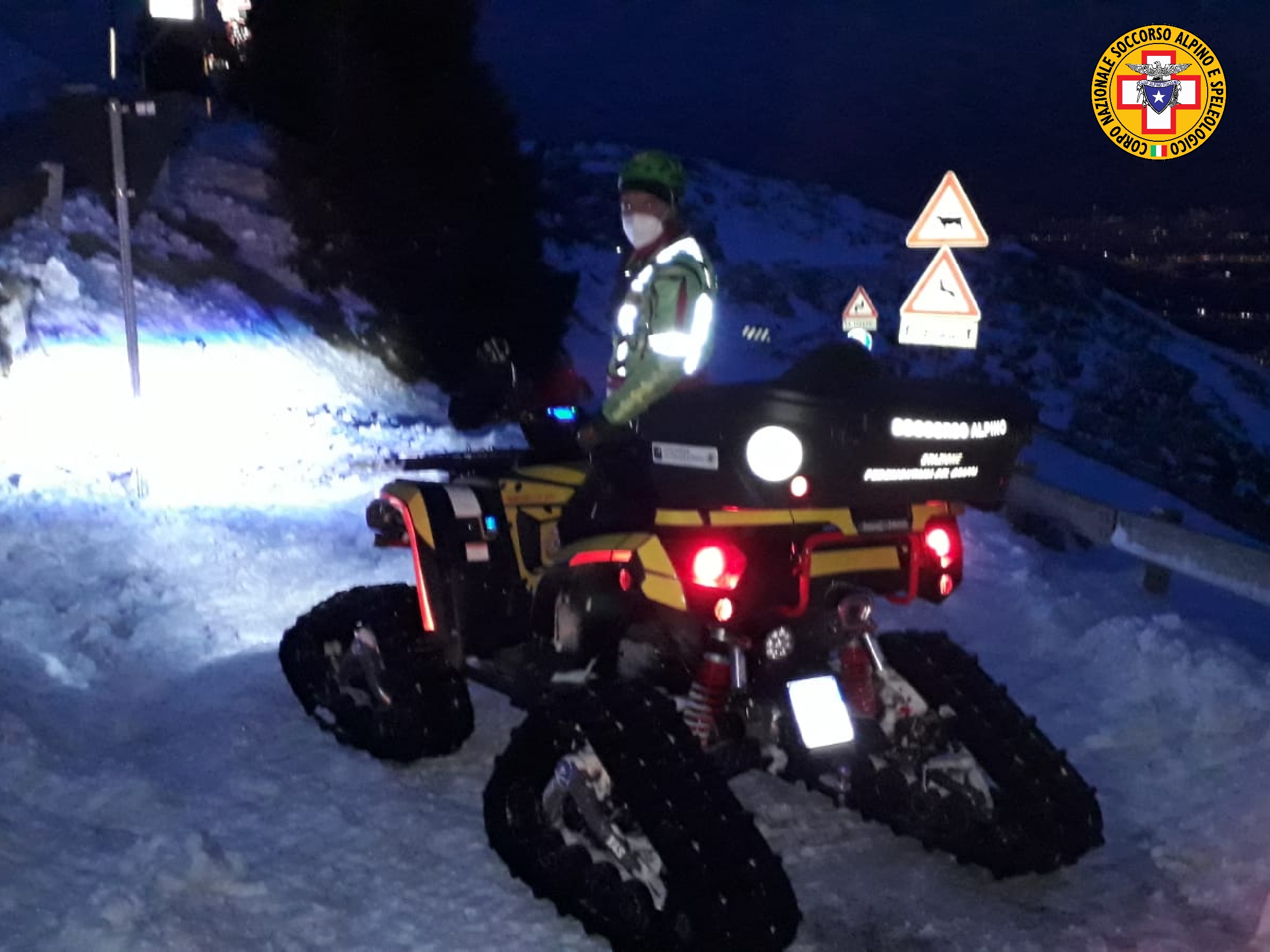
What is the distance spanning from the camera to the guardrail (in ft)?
18.9

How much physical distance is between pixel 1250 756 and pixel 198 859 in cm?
430

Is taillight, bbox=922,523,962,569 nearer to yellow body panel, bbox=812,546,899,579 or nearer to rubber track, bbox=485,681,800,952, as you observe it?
yellow body panel, bbox=812,546,899,579

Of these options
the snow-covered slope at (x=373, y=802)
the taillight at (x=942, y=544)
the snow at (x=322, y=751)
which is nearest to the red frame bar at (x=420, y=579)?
the snow at (x=322, y=751)

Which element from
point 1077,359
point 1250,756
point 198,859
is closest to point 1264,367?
point 1077,359

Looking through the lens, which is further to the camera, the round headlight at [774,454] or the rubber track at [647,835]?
the round headlight at [774,454]

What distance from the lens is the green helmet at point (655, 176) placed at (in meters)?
4.20

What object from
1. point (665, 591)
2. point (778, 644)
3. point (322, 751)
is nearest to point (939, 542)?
point (778, 644)

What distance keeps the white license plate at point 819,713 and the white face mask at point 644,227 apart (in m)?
1.76

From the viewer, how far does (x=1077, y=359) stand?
132ft

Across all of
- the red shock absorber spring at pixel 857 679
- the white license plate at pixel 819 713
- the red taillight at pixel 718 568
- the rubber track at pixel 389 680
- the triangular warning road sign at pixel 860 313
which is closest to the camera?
the red taillight at pixel 718 568

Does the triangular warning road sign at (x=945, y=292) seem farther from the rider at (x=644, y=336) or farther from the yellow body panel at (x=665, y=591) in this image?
the yellow body panel at (x=665, y=591)

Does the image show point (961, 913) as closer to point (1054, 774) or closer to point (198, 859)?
point (1054, 774)

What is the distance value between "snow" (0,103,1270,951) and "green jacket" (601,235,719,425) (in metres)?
1.28

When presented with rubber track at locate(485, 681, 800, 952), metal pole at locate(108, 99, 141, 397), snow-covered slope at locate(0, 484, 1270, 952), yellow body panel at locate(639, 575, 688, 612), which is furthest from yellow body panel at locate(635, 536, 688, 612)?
metal pole at locate(108, 99, 141, 397)
